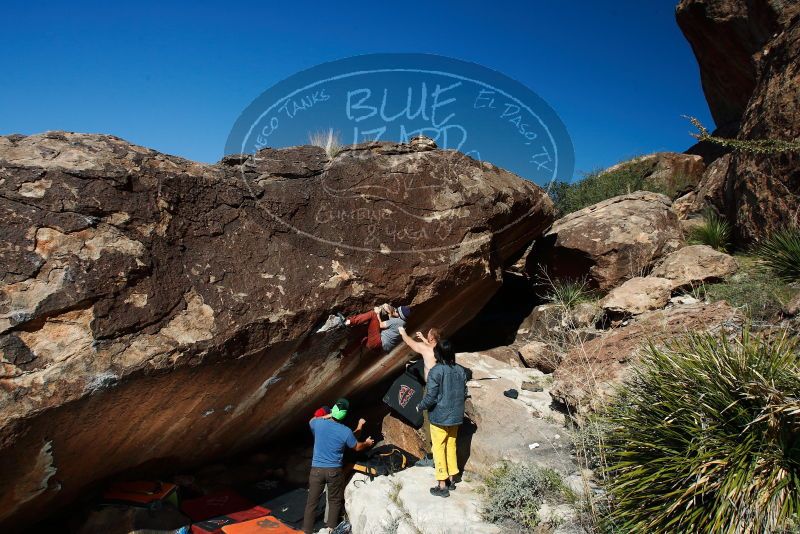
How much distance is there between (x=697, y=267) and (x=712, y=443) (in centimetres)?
554

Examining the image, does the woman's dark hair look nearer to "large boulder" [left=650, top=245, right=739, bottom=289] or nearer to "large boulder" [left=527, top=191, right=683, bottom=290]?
"large boulder" [left=650, top=245, right=739, bottom=289]

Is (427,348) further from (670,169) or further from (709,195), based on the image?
(670,169)

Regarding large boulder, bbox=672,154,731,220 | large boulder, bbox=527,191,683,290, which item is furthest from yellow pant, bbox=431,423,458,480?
large boulder, bbox=672,154,731,220

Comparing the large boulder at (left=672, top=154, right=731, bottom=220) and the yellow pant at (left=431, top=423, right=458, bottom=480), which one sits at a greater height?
the large boulder at (left=672, top=154, right=731, bottom=220)

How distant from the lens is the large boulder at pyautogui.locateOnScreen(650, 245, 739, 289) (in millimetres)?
8141

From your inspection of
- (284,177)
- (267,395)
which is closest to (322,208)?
(284,177)

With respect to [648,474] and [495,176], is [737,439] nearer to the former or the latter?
[648,474]

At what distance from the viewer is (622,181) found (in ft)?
55.4

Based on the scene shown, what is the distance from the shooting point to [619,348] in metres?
6.14

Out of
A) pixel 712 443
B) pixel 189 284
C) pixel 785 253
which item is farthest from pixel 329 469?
pixel 785 253

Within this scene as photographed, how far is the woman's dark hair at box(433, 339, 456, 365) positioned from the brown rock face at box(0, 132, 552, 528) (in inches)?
36.3

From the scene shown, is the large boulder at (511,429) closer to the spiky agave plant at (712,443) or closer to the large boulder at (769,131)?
the spiky agave plant at (712,443)

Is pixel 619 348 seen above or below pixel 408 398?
above

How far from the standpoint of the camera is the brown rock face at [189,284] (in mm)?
4012
